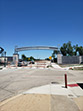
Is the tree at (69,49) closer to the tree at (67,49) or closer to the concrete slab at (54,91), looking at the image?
the tree at (67,49)

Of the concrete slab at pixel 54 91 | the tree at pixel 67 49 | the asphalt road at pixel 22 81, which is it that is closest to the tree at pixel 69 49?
the tree at pixel 67 49

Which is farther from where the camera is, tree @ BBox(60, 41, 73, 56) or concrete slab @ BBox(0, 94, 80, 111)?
tree @ BBox(60, 41, 73, 56)

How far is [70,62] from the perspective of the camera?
28.7 meters

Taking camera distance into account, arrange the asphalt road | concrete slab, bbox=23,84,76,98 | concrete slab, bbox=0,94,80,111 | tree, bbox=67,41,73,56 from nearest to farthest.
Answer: concrete slab, bbox=0,94,80,111 → concrete slab, bbox=23,84,76,98 → the asphalt road → tree, bbox=67,41,73,56

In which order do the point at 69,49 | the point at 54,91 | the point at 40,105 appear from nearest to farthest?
the point at 40,105 → the point at 54,91 → the point at 69,49

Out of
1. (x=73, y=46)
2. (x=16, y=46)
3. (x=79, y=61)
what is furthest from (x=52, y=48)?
(x=73, y=46)

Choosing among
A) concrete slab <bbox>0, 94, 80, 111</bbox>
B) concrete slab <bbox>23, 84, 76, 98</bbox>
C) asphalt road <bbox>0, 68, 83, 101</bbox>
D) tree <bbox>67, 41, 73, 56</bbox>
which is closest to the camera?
concrete slab <bbox>0, 94, 80, 111</bbox>

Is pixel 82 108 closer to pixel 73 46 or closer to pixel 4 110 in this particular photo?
pixel 4 110

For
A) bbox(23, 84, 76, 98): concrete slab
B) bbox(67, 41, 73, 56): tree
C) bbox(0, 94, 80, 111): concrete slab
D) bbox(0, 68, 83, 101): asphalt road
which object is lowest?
bbox(0, 68, 83, 101): asphalt road

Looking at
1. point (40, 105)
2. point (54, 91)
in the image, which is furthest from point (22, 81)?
point (40, 105)

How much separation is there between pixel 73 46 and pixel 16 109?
170 feet

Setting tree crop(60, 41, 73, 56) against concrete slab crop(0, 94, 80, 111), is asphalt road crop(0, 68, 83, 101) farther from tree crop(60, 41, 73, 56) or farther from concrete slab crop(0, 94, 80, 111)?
tree crop(60, 41, 73, 56)

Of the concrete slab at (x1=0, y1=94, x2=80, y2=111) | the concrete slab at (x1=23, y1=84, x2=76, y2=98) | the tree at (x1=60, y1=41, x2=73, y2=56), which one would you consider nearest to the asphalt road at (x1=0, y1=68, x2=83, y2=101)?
the concrete slab at (x1=23, y1=84, x2=76, y2=98)

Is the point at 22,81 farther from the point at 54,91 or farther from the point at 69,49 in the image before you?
the point at 69,49
